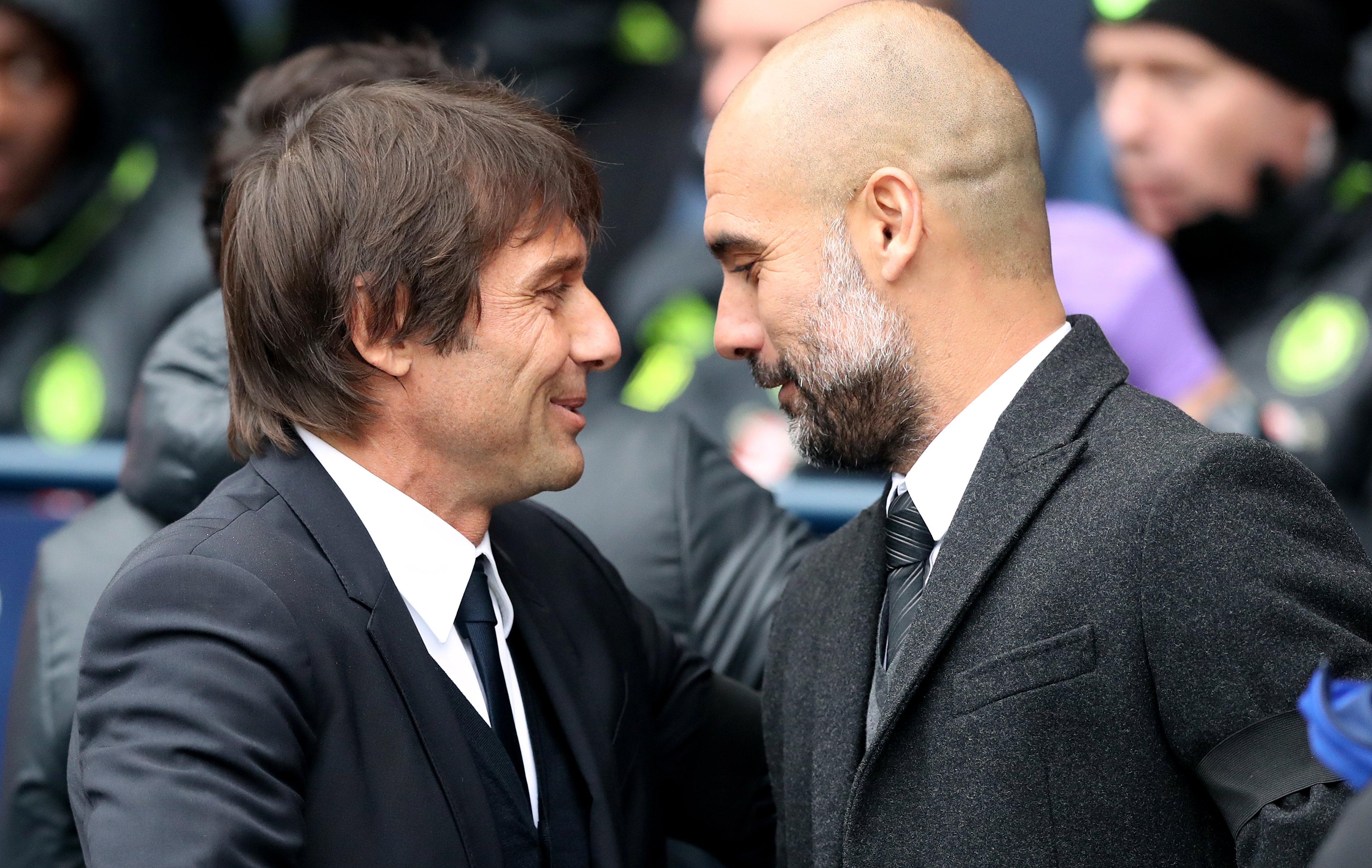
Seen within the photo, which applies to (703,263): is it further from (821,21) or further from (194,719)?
(194,719)

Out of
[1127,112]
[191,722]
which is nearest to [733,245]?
[191,722]

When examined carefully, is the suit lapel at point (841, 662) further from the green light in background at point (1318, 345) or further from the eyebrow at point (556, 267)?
the green light in background at point (1318, 345)

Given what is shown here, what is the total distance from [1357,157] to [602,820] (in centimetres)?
261

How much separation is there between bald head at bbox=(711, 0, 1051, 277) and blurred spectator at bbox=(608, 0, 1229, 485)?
1.04 meters

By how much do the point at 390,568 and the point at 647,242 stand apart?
2.40 m

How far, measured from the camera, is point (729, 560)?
205 cm

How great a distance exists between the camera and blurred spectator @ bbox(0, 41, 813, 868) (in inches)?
73.3

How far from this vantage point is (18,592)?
2.81 meters

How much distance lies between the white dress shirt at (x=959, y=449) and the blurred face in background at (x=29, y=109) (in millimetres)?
2907

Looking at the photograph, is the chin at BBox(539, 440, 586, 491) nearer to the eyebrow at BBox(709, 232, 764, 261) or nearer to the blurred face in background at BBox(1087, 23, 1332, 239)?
the eyebrow at BBox(709, 232, 764, 261)

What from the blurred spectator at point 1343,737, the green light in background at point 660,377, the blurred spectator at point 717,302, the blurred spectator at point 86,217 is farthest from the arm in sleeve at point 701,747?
the blurred spectator at point 86,217

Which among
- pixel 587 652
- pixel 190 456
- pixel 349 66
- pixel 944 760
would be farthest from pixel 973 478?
pixel 349 66

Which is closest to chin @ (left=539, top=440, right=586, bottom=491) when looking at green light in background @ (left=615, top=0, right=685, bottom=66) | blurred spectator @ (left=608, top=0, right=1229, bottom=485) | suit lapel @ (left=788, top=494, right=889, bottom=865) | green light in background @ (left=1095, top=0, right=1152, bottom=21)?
suit lapel @ (left=788, top=494, right=889, bottom=865)

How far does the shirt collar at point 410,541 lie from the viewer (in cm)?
153
